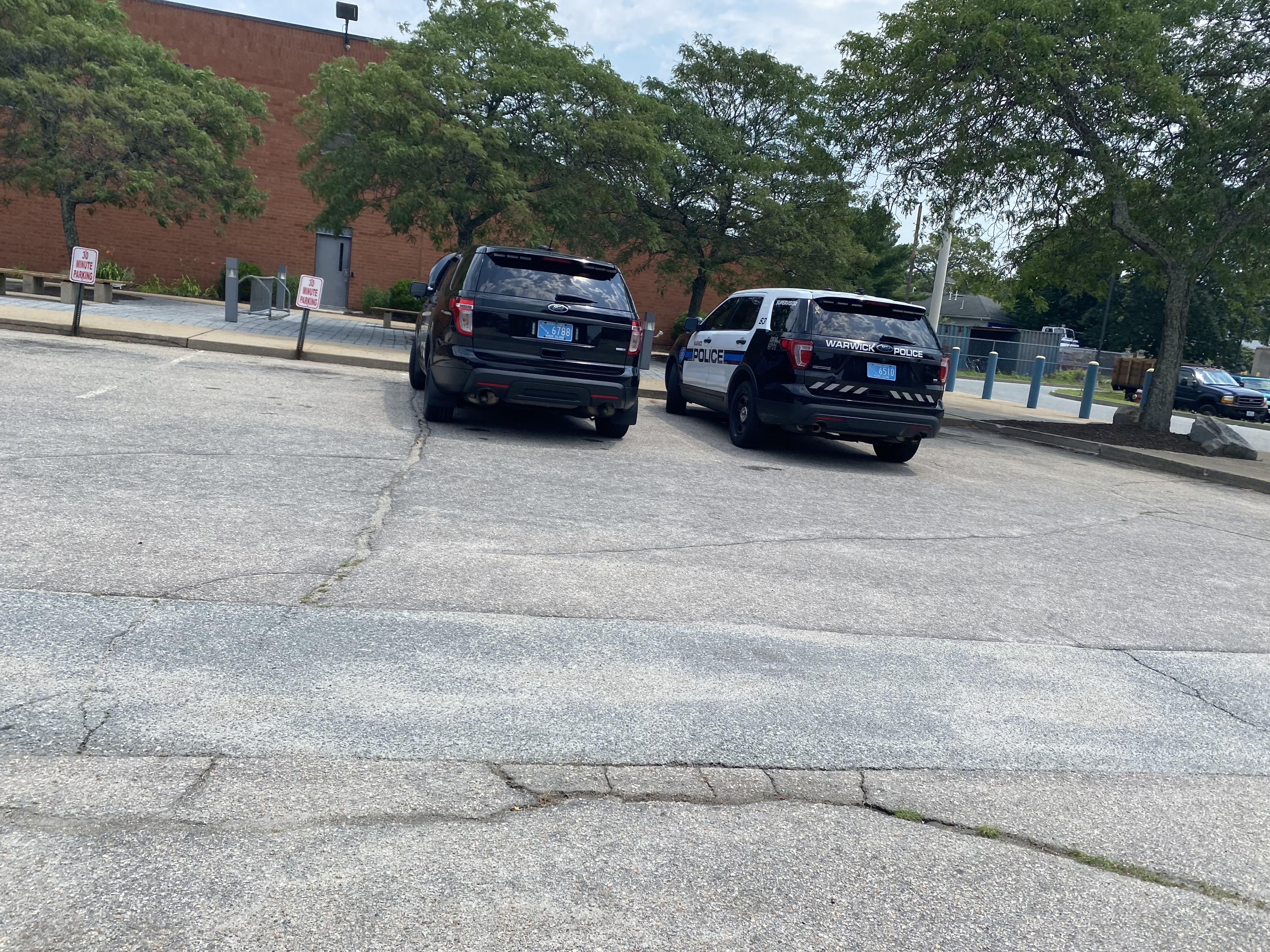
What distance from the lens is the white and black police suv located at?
34.8ft

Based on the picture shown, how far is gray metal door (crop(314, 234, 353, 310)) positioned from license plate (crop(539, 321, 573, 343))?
Answer: 25.5 m

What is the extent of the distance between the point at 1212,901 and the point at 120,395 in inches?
384

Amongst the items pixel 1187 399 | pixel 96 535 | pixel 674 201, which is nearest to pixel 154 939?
pixel 96 535

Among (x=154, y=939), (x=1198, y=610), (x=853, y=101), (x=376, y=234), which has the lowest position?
(x=154, y=939)

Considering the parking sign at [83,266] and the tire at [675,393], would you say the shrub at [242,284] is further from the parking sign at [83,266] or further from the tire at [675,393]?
the tire at [675,393]

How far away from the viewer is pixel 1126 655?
543cm

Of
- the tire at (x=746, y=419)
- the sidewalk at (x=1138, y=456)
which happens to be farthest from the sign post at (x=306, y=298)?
the sidewalk at (x=1138, y=456)

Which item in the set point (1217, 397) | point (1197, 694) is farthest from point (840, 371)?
point (1217, 397)

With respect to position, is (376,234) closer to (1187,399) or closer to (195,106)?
A: (195,106)

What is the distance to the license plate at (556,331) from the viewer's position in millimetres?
10031

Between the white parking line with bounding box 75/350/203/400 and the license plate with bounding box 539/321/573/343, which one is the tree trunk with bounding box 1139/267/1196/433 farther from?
the white parking line with bounding box 75/350/203/400

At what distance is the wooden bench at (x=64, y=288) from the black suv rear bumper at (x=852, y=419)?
15690 mm

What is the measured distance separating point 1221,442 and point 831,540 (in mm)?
11215

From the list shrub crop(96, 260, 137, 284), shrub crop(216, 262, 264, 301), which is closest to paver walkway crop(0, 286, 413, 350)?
shrub crop(96, 260, 137, 284)
